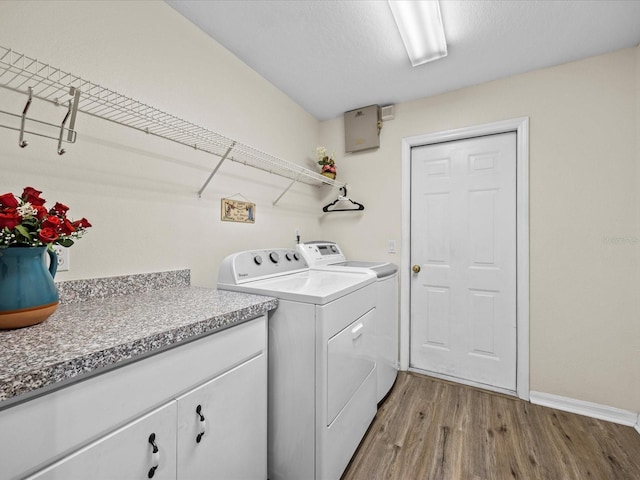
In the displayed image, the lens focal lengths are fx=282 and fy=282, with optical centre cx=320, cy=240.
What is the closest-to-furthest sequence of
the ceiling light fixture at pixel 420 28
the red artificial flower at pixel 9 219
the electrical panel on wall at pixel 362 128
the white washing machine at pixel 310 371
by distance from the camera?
the red artificial flower at pixel 9 219, the white washing machine at pixel 310 371, the ceiling light fixture at pixel 420 28, the electrical panel on wall at pixel 362 128

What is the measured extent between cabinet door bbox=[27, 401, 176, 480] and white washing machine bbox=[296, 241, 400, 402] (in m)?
1.26

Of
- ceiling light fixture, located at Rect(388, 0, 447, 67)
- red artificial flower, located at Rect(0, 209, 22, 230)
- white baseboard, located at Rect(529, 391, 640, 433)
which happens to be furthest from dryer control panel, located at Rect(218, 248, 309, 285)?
white baseboard, located at Rect(529, 391, 640, 433)

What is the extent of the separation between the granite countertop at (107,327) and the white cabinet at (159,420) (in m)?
0.05

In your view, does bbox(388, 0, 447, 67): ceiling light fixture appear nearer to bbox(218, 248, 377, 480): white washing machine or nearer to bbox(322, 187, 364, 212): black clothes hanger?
bbox(322, 187, 364, 212): black clothes hanger

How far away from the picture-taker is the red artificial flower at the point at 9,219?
71 centimetres

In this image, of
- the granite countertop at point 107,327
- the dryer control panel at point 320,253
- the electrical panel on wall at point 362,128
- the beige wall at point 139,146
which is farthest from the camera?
the electrical panel on wall at point 362,128

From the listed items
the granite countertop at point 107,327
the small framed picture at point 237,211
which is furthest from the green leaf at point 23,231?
the small framed picture at point 237,211

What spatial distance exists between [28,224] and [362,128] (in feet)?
7.87

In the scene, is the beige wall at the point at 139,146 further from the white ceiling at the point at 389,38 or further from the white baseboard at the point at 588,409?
the white baseboard at the point at 588,409

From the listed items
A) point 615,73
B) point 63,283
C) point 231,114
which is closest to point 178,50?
point 231,114

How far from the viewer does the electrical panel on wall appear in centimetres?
255

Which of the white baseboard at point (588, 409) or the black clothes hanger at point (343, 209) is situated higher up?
the black clothes hanger at point (343, 209)

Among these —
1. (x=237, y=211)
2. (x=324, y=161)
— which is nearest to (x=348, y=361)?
(x=237, y=211)

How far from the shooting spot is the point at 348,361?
1.42m
